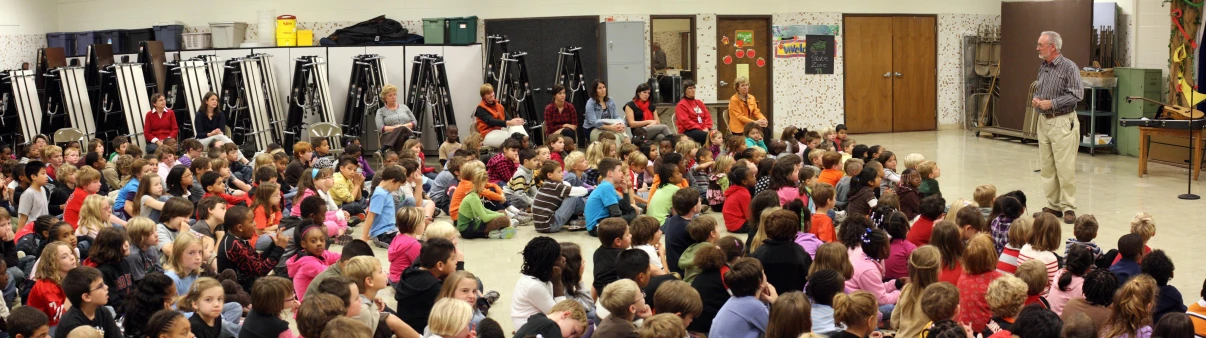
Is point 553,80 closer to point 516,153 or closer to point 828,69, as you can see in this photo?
point 828,69

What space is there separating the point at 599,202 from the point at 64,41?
8.92 m

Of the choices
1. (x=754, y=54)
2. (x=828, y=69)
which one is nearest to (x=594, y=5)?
(x=754, y=54)

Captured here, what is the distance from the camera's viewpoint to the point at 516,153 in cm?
951

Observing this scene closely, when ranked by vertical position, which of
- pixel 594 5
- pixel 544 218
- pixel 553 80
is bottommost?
pixel 544 218

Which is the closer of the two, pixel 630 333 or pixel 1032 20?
pixel 630 333

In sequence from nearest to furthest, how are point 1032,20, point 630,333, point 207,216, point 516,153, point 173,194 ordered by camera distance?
point 630,333
point 207,216
point 173,194
point 516,153
point 1032,20

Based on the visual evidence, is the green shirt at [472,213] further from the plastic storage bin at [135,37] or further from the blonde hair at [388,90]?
A: the plastic storage bin at [135,37]

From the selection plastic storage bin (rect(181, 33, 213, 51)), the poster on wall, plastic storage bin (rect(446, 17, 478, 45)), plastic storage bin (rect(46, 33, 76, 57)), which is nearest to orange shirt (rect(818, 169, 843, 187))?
plastic storage bin (rect(446, 17, 478, 45))

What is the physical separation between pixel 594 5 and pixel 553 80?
107cm

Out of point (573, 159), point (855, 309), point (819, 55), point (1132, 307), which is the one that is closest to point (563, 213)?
point (573, 159)

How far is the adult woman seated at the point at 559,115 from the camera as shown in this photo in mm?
12250

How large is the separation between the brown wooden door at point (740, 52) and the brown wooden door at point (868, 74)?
43.8 inches

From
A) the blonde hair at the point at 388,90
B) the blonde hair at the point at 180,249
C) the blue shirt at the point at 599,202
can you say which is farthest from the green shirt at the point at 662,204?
the blonde hair at the point at 388,90

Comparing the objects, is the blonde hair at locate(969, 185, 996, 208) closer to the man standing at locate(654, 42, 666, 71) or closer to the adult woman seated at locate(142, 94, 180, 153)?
the man standing at locate(654, 42, 666, 71)
